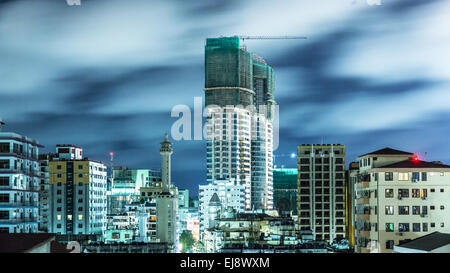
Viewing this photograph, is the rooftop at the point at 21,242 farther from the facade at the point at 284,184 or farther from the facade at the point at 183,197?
the facade at the point at 284,184

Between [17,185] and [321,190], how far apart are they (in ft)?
76.4

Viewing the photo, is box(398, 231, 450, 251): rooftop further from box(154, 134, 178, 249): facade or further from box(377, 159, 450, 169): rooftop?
box(154, 134, 178, 249): facade

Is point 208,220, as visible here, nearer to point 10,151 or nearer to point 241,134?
point 241,134

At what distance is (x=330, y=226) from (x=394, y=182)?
1925 cm

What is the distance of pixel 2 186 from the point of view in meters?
22.4

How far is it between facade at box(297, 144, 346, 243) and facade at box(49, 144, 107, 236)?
51.9 ft

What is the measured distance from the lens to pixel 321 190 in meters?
40.8

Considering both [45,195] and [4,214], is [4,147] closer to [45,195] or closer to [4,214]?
[4,214]

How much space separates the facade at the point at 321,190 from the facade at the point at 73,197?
15.8 metres

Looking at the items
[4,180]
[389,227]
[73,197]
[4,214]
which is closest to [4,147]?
[4,180]

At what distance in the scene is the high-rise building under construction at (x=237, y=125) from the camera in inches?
2874
